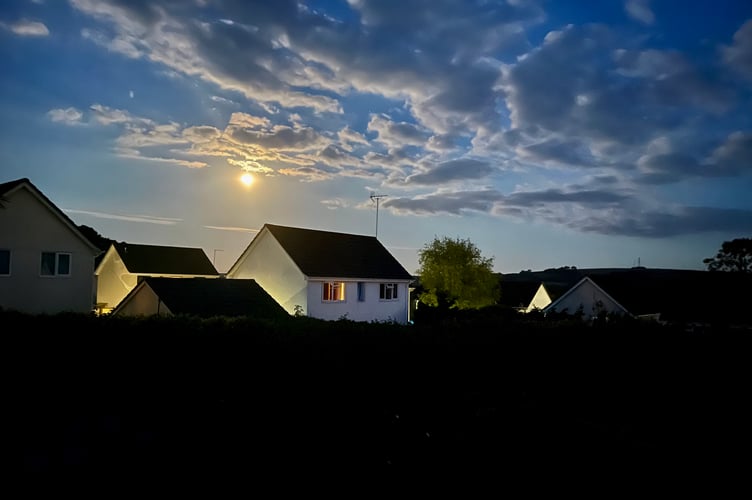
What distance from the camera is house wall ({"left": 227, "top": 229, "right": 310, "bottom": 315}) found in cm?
3300

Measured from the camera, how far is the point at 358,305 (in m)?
36.3

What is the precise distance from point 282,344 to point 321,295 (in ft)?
72.4

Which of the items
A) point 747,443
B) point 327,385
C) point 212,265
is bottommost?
point 747,443

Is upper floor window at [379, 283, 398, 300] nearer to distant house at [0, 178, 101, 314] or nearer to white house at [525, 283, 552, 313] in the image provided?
distant house at [0, 178, 101, 314]

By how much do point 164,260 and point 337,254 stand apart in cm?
2011

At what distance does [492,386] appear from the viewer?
12.9 metres

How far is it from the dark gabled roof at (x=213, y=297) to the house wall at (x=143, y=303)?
0.93 feet

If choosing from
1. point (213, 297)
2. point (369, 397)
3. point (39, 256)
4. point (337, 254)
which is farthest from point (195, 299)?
point (369, 397)

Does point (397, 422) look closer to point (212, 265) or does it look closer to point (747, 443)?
point (747, 443)

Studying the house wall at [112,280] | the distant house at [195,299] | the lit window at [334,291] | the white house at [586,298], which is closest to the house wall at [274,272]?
the lit window at [334,291]

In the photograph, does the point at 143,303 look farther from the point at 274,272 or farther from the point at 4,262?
the point at 274,272

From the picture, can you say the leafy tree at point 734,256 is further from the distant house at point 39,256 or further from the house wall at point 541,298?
the distant house at point 39,256

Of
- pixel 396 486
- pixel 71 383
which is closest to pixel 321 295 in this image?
pixel 71 383

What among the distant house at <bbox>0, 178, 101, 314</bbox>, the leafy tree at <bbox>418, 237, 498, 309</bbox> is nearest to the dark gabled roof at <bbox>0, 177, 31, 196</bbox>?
the distant house at <bbox>0, 178, 101, 314</bbox>
